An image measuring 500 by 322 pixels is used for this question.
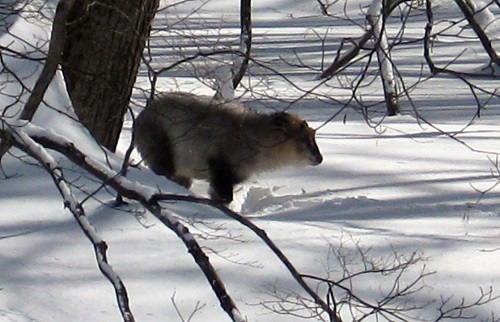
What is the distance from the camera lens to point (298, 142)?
28.9 ft

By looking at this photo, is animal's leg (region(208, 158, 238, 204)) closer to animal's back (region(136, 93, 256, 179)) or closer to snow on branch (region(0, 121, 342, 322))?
animal's back (region(136, 93, 256, 179))

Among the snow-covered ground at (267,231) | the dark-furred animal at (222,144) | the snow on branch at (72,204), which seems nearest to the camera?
the snow on branch at (72,204)

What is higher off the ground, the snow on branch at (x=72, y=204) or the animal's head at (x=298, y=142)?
the snow on branch at (x=72, y=204)

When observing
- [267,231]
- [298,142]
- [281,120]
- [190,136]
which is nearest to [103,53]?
[190,136]

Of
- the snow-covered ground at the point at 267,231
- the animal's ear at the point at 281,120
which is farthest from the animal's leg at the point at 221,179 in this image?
the animal's ear at the point at 281,120

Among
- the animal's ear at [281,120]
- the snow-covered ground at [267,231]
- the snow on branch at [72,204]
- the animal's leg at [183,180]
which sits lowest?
the animal's leg at [183,180]

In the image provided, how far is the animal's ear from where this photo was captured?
28.1 feet

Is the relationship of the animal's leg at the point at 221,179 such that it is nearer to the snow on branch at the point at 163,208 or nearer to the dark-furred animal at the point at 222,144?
the dark-furred animal at the point at 222,144

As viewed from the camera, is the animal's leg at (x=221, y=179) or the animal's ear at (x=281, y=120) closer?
the animal's leg at (x=221, y=179)

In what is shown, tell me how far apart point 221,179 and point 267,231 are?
6.99 feet

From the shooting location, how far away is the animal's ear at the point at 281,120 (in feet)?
28.1

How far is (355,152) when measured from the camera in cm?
1005

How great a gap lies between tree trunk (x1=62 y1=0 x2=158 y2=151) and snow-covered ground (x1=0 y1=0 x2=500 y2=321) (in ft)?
0.99

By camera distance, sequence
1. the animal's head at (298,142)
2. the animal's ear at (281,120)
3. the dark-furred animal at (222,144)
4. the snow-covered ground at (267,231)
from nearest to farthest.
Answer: the snow-covered ground at (267,231), the dark-furred animal at (222,144), the animal's ear at (281,120), the animal's head at (298,142)
